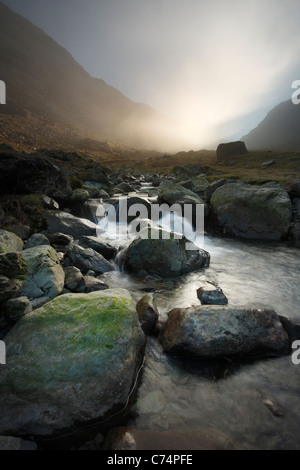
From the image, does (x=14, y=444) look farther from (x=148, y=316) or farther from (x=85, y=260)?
(x=85, y=260)

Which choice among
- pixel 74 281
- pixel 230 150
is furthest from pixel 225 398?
pixel 230 150

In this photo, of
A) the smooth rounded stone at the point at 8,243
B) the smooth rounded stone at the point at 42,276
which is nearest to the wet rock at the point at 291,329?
the smooth rounded stone at the point at 42,276

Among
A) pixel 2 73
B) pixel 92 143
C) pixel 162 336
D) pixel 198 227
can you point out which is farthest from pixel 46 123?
pixel 162 336

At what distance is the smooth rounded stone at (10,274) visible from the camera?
417cm

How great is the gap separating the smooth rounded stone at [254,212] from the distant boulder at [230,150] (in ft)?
223

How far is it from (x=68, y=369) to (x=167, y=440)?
1.68 meters

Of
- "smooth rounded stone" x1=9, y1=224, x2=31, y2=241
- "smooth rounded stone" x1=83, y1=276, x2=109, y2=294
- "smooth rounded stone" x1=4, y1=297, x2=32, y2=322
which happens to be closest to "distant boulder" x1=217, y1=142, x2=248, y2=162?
"smooth rounded stone" x1=9, y1=224, x2=31, y2=241

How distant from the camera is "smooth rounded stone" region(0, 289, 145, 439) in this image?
10.0 feet

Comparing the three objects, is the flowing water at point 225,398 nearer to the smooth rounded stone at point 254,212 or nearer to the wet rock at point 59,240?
the wet rock at point 59,240

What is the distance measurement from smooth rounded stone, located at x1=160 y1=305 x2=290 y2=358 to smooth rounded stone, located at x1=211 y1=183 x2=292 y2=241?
8.86 metres

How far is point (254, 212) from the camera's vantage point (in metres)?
12.7

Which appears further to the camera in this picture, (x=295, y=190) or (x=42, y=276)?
(x=295, y=190)
